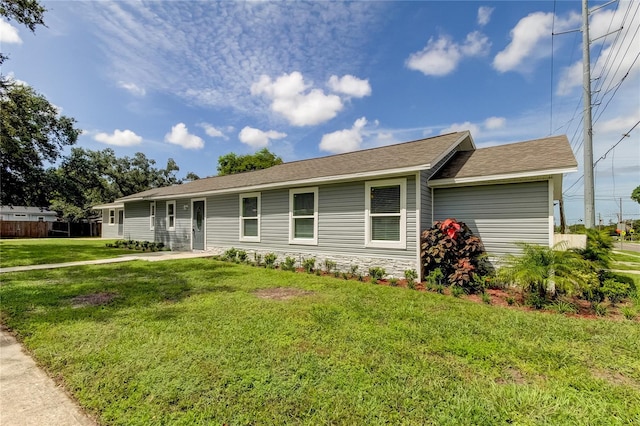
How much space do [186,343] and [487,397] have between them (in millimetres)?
3200

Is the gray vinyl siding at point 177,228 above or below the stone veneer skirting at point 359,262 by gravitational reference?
above

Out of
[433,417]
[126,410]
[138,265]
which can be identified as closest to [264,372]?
[126,410]

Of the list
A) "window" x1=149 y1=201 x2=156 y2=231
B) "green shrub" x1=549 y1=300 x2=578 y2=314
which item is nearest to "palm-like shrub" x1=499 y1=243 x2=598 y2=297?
"green shrub" x1=549 y1=300 x2=578 y2=314

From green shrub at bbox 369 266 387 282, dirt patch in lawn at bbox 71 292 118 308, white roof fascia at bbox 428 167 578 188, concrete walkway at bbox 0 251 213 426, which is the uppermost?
white roof fascia at bbox 428 167 578 188

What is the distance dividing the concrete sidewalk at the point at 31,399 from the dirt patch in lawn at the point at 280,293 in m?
Answer: 3.29

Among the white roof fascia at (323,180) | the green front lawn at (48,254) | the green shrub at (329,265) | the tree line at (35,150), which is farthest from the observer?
the tree line at (35,150)

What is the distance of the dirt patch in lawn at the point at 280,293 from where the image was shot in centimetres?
564

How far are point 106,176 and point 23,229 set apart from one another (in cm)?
868

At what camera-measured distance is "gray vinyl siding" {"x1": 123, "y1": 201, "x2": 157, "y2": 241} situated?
1661cm

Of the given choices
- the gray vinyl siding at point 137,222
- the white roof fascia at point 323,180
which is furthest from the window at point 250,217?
the gray vinyl siding at point 137,222

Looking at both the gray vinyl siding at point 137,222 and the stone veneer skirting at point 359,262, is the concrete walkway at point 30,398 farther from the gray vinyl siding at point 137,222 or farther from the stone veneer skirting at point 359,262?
the gray vinyl siding at point 137,222

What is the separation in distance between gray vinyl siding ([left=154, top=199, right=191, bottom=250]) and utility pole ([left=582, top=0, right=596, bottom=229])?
613 inches

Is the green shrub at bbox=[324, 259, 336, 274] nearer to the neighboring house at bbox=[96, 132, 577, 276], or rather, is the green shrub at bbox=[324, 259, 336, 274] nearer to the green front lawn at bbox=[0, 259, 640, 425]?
the neighboring house at bbox=[96, 132, 577, 276]

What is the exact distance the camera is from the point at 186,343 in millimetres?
3428
